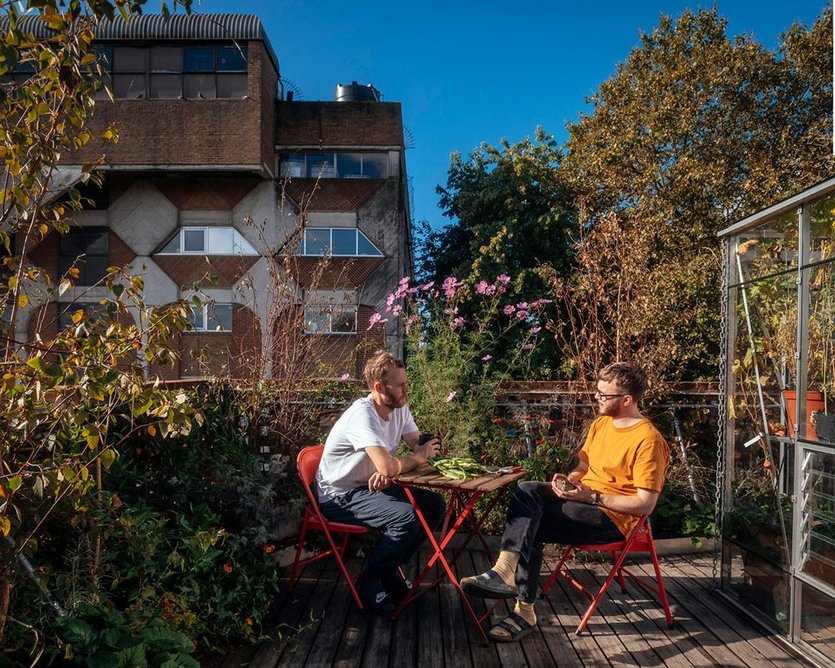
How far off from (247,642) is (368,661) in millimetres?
631

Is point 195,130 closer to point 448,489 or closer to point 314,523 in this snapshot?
point 314,523

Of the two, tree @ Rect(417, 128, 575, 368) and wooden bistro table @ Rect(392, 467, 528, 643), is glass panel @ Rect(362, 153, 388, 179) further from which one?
wooden bistro table @ Rect(392, 467, 528, 643)

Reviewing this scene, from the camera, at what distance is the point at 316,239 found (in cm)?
2130

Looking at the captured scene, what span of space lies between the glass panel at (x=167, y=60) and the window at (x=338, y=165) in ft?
12.0

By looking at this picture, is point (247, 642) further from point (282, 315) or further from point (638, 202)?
point (638, 202)

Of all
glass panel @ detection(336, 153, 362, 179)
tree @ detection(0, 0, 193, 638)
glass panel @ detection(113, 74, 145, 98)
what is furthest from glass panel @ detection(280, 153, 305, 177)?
tree @ detection(0, 0, 193, 638)

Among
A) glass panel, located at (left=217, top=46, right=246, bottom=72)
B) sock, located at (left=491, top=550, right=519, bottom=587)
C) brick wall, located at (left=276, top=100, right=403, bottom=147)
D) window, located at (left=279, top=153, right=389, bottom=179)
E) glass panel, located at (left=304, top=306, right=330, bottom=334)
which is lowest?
sock, located at (left=491, top=550, right=519, bottom=587)

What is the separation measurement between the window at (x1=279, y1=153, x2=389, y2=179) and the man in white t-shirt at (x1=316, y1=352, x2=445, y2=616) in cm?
1806

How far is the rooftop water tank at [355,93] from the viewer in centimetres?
2275

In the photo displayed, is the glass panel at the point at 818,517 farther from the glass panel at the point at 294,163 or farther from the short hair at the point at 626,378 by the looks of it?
the glass panel at the point at 294,163

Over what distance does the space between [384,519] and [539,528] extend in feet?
2.70

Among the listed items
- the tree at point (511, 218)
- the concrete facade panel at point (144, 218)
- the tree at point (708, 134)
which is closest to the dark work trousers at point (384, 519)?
the tree at point (708, 134)

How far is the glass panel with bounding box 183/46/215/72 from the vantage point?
20.4 metres

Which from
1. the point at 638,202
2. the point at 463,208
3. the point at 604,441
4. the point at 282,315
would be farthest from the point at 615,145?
the point at 604,441
